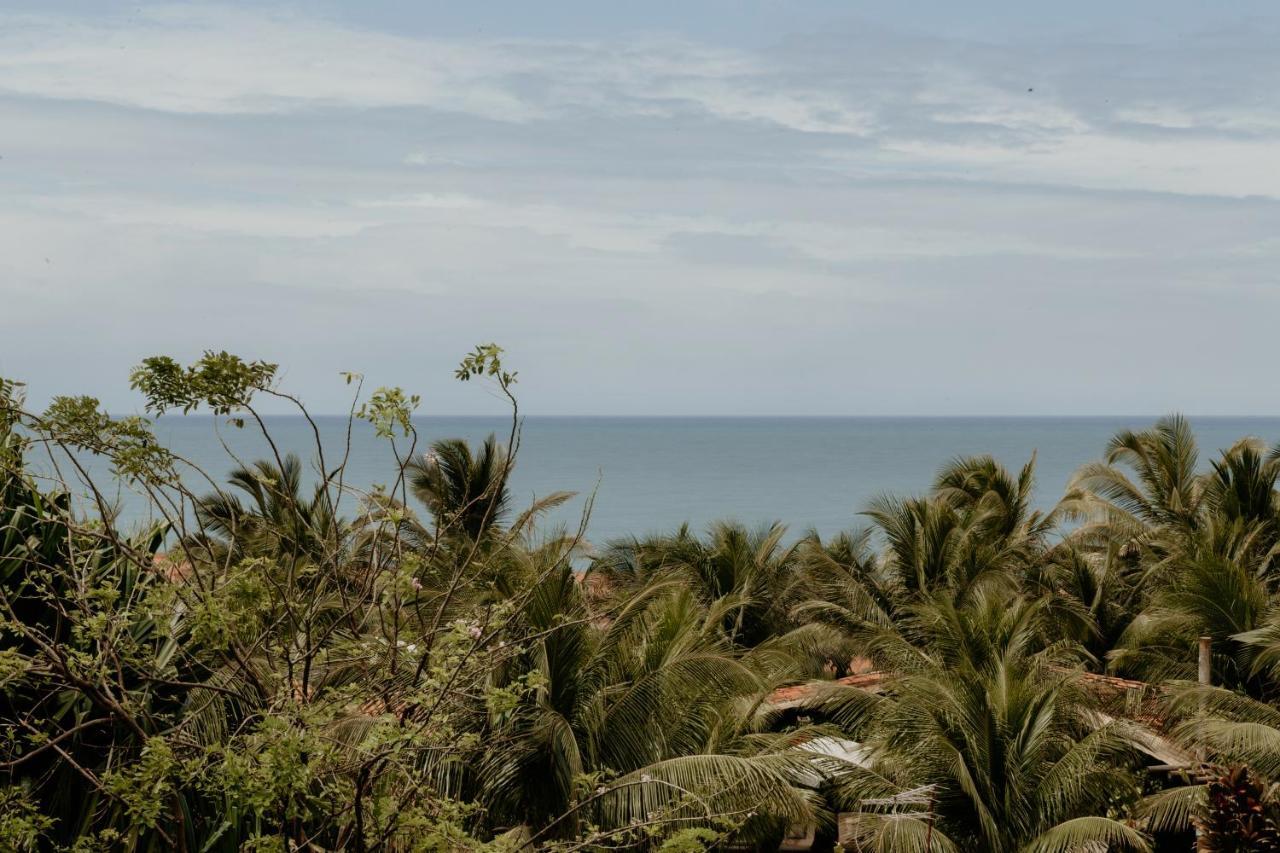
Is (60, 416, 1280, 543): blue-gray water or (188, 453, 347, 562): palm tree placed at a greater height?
(188, 453, 347, 562): palm tree

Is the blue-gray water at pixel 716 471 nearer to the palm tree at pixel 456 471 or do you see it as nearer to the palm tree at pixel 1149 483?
the palm tree at pixel 456 471

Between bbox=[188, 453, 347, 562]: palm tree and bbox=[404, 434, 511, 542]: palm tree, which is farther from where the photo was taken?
bbox=[404, 434, 511, 542]: palm tree

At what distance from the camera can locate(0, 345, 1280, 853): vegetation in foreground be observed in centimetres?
595

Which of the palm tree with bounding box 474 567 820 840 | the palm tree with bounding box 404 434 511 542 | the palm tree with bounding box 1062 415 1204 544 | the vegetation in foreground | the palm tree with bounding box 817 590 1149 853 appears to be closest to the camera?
the vegetation in foreground

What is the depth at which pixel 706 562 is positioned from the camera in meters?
23.5

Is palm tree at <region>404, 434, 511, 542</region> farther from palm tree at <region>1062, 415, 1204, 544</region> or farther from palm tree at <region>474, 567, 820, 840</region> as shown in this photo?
palm tree at <region>1062, 415, 1204, 544</region>

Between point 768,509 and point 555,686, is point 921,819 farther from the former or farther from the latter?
point 768,509

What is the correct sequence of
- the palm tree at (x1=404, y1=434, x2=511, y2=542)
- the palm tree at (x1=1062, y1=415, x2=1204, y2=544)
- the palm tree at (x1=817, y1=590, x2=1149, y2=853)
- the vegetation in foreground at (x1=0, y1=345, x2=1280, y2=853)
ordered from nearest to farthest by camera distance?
the vegetation in foreground at (x1=0, y1=345, x2=1280, y2=853) < the palm tree at (x1=817, y1=590, x2=1149, y2=853) < the palm tree at (x1=404, y1=434, x2=511, y2=542) < the palm tree at (x1=1062, y1=415, x2=1204, y2=544)

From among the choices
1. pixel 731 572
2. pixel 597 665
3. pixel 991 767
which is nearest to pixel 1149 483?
pixel 731 572

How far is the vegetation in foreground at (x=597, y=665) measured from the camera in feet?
19.5

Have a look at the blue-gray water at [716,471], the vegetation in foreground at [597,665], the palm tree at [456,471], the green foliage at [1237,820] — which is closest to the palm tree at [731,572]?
the vegetation in foreground at [597,665]

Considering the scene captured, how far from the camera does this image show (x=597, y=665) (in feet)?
41.7

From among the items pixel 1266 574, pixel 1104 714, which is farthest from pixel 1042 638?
pixel 1104 714

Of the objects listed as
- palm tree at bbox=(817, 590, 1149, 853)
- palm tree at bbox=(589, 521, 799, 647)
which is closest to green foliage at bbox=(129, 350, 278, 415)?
palm tree at bbox=(817, 590, 1149, 853)
